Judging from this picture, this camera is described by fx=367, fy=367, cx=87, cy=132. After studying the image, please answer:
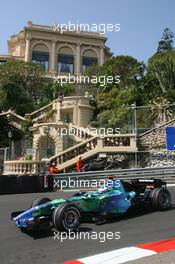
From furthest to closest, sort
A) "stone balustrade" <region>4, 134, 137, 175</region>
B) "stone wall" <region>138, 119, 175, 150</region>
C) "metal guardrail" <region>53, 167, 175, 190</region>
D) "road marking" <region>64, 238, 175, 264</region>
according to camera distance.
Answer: "stone wall" <region>138, 119, 175, 150</region> → "stone balustrade" <region>4, 134, 137, 175</region> → "metal guardrail" <region>53, 167, 175, 190</region> → "road marking" <region>64, 238, 175, 264</region>

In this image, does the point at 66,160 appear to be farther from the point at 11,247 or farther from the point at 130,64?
the point at 130,64

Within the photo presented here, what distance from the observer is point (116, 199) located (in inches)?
348

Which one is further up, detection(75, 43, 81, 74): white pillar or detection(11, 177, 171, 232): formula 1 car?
detection(75, 43, 81, 74): white pillar

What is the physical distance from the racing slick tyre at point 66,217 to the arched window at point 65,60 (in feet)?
262

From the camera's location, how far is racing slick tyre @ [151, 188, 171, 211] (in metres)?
9.68

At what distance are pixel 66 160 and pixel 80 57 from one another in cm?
6374

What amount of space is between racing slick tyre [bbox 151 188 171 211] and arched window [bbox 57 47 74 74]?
78113mm

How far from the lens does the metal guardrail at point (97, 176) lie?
19.6 metres

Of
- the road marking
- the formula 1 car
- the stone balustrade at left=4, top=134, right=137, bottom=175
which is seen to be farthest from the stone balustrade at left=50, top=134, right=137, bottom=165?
the road marking

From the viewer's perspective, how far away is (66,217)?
7.73 m

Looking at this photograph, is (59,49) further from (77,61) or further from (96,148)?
(96,148)

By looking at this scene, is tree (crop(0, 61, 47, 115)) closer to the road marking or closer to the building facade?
the building facade

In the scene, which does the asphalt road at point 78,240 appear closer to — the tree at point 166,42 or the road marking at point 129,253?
the road marking at point 129,253

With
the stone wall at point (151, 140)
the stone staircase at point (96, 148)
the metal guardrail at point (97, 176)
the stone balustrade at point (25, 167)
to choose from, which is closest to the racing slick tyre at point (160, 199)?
Answer: the metal guardrail at point (97, 176)
